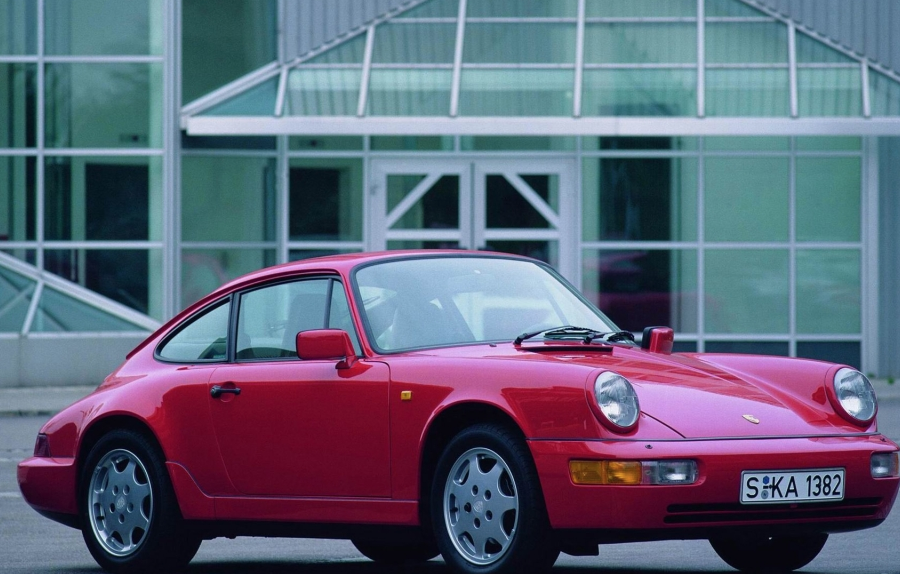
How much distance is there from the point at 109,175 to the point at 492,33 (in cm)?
575

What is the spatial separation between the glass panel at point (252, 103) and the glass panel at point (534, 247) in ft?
12.1

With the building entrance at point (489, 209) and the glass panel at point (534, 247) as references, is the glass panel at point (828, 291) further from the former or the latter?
the glass panel at point (534, 247)

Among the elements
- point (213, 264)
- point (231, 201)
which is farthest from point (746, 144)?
point (213, 264)

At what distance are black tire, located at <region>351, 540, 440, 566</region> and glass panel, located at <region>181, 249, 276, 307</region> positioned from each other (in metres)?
16.0

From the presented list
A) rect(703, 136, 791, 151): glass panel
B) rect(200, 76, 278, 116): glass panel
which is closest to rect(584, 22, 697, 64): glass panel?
rect(703, 136, 791, 151): glass panel

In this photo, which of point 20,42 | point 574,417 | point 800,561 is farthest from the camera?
point 20,42

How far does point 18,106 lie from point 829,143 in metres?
11.5

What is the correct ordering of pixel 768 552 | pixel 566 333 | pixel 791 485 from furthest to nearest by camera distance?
pixel 768 552
pixel 566 333
pixel 791 485

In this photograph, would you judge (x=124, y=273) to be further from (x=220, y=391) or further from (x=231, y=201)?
(x=220, y=391)

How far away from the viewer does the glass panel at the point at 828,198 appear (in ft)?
76.0

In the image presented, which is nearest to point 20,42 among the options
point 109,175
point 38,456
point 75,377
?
point 109,175

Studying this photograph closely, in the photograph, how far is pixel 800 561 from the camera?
7.02 meters

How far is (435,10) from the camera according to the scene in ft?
74.9

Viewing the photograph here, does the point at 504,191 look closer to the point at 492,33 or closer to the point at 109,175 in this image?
the point at 492,33
